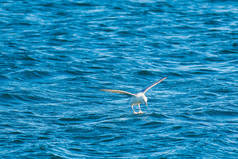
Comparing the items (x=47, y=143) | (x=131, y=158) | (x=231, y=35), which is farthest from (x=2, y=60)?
(x=231, y=35)

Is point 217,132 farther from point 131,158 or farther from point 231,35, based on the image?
point 231,35

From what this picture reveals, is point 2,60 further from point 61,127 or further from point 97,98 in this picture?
point 61,127

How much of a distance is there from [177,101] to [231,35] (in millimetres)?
10654

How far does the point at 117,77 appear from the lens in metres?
19.3

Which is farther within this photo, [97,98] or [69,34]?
[69,34]

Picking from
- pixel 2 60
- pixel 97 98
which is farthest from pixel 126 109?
pixel 2 60

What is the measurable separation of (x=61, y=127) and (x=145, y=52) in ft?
32.0

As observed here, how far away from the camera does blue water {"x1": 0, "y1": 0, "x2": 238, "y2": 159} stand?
12.9 metres

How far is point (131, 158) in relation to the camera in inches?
468

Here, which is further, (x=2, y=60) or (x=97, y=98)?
(x=2, y=60)

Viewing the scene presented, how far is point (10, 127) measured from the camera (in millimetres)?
13875

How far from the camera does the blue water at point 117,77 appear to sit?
12906 mm

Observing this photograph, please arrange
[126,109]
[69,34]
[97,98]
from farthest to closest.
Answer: [69,34], [97,98], [126,109]

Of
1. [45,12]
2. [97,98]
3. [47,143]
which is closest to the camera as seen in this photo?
[47,143]
